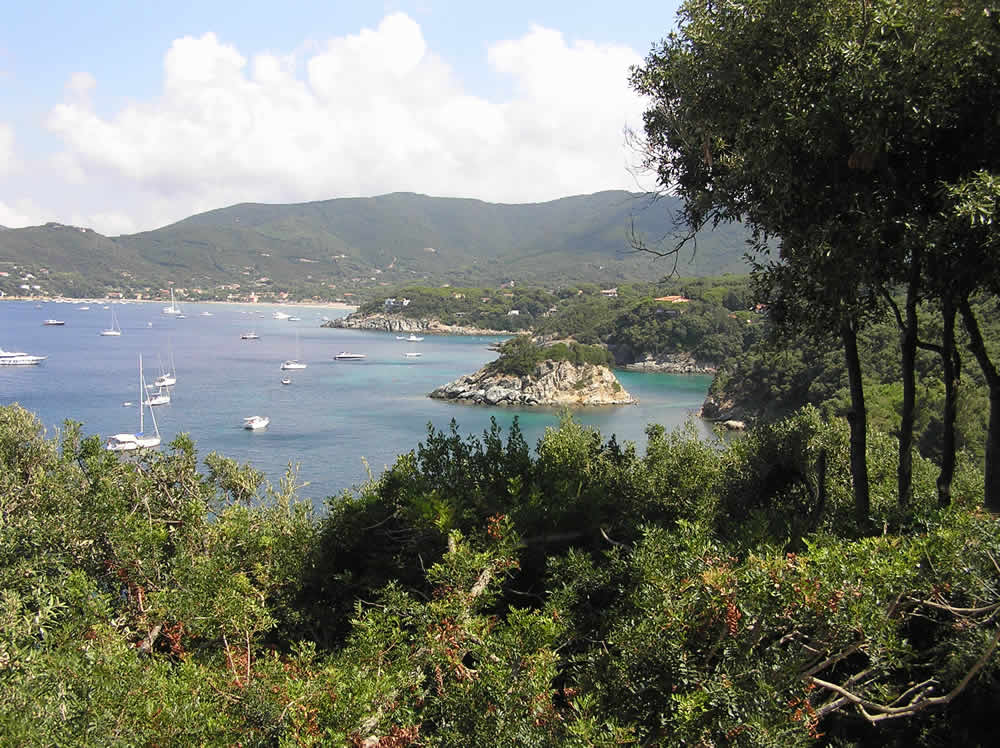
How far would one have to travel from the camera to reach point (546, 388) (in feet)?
174

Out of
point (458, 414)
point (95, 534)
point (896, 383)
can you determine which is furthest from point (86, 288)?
point (95, 534)

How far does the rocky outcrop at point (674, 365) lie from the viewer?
229 ft

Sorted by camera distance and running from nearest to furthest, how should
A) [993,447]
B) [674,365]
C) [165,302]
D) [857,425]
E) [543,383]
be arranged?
[993,447] < [857,425] < [543,383] < [674,365] < [165,302]

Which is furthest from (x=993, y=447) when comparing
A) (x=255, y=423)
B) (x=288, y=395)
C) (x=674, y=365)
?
(x=674, y=365)

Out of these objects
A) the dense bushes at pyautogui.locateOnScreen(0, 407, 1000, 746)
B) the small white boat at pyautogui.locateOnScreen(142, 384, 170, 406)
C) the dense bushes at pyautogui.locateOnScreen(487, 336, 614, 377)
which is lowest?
the small white boat at pyautogui.locateOnScreen(142, 384, 170, 406)

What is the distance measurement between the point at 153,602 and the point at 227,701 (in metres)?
1.42

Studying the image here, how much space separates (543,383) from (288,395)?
18083 mm

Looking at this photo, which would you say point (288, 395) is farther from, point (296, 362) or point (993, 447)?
point (993, 447)

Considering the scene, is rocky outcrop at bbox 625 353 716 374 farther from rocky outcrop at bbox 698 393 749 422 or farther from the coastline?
the coastline

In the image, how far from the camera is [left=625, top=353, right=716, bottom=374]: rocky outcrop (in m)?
69.8

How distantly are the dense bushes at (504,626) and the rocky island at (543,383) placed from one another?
45446 millimetres

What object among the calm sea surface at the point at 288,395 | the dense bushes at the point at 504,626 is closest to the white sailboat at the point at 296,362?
the calm sea surface at the point at 288,395

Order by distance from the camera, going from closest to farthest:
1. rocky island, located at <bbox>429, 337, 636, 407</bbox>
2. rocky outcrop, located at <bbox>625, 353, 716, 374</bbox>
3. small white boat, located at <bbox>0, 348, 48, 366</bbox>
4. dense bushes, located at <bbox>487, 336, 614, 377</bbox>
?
rocky island, located at <bbox>429, 337, 636, 407</bbox>
dense bushes, located at <bbox>487, 336, 614, 377</bbox>
small white boat, located at <bbox>0, 348, 48, 366</bbox>
rocky outcrop, located at <bbox>625, 353, 716, 374</bbox>

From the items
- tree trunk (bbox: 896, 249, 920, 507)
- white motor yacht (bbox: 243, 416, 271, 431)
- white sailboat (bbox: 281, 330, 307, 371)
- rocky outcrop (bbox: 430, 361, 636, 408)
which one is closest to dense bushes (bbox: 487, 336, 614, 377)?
rocky outcrop (bbox: 430, 361, 636, 408)
